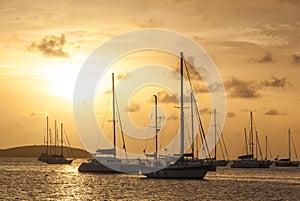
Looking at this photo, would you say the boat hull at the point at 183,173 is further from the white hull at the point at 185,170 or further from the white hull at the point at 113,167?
the white hull at the point at 113,167

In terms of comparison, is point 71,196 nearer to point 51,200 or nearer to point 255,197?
point 51,200

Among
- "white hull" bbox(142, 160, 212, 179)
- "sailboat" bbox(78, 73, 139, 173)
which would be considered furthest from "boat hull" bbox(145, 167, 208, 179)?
"sailboat" bbox(78, 73, 139, 173)

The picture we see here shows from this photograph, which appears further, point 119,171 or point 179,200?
point 119,171

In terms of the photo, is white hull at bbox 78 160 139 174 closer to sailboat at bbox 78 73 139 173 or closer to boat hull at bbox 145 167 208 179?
sailboat at bbox 78 73 139 173

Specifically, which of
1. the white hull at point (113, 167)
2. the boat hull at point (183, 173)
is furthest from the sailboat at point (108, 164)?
the boat hull at point (183, 173)

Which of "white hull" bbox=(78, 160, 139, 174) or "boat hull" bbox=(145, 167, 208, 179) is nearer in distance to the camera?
"boat hull" bbox=(145, 167, 208, 179)

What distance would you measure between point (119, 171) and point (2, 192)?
192 ft

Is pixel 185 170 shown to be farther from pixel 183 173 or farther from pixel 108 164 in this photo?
pixel 108 164

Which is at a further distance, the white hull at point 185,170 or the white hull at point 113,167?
the white hull at point 113,167

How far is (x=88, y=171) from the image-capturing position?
145m

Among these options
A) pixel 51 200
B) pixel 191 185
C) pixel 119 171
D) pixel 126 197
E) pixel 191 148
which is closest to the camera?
pixel 51 200

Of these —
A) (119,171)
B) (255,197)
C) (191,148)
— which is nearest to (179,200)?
(255,197)

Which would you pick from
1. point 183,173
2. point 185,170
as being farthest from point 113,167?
point 185,170

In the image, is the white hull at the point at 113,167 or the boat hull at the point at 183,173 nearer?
the boat hull at the point at 183,173
